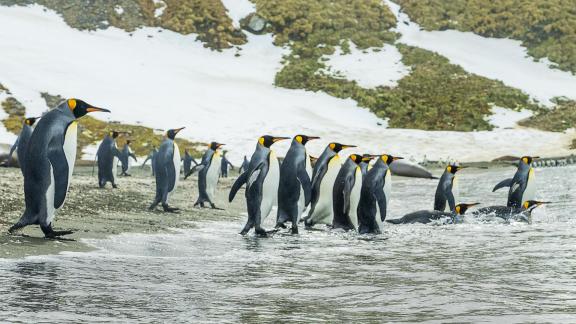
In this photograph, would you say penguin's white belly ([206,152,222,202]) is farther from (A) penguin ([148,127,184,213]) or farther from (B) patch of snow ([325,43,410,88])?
(B) patch of snow ([325,43,410,88])

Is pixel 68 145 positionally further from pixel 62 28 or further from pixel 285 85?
pixel 62 28

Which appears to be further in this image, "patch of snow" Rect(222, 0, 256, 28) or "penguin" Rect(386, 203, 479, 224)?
"patch of snow" Rect(222, 0, 256, 28)

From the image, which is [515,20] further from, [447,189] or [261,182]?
[261,182]

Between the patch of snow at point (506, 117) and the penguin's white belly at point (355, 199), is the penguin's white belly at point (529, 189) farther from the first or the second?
the patch of snow at point (506, 117)

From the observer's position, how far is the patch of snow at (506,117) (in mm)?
38125

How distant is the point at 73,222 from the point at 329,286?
4.65 meters

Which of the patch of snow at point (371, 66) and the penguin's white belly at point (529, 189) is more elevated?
the patch of snow at point (371, 66)

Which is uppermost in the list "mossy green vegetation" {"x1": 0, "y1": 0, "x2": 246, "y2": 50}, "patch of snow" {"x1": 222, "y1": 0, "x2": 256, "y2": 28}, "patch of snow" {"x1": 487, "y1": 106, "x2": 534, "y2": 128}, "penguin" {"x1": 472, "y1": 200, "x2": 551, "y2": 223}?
"patch of snow" {"x1": 222, "y1": 0, "x2": 256, "y2": 28}

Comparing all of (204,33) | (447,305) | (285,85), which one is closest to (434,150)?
(285,85)

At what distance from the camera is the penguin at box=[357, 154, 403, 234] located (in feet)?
36.4

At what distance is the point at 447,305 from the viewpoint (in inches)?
210

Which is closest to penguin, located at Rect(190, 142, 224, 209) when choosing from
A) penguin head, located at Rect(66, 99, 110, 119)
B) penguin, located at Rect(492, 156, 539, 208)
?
penguin, located at Rect(492, 156, 539, 208)

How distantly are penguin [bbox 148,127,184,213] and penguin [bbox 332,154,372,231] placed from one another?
295 centimetres

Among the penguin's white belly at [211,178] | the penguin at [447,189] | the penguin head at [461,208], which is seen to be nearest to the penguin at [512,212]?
the penguin head at [461,208]
